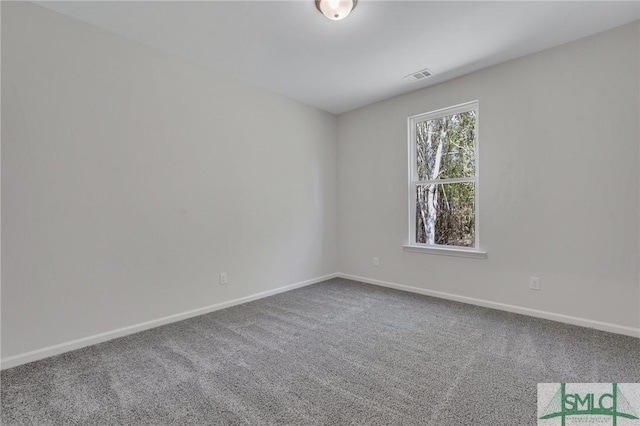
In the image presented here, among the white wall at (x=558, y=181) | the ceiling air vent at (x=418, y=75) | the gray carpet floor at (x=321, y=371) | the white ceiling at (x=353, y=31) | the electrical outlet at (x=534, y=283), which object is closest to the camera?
the gray carpet floor at (x=321, y=371)

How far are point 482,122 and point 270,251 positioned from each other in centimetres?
286

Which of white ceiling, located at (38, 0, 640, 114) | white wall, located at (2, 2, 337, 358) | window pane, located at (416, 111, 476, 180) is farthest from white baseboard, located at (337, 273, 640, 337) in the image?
white ceiling, located at (38, 0, 640, 114)

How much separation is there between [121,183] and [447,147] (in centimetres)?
347

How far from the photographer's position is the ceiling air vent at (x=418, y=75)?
318cm

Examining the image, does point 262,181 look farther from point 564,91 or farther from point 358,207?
point 564,91

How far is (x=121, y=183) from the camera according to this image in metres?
2.52

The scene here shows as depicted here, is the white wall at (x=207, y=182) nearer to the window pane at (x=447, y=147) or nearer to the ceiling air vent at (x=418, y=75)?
the window pane at (x=447, y=147)

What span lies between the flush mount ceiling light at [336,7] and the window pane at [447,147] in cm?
194

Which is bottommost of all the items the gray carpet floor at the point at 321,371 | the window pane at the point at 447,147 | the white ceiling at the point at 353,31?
the gray carpet floor at the point at 321,371

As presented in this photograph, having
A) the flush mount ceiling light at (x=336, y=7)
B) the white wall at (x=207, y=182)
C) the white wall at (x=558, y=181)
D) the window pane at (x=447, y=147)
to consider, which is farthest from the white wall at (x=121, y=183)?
the white wall at (x=558, y=181)

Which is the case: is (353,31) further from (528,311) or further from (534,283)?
(528,311)

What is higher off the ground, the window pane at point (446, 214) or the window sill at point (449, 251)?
the window pane at point (446, 214)

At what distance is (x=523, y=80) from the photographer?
2.88 metres

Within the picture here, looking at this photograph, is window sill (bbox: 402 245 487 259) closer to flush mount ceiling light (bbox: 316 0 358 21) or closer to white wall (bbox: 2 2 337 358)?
white wall (bbox: 2 2 337 358)
